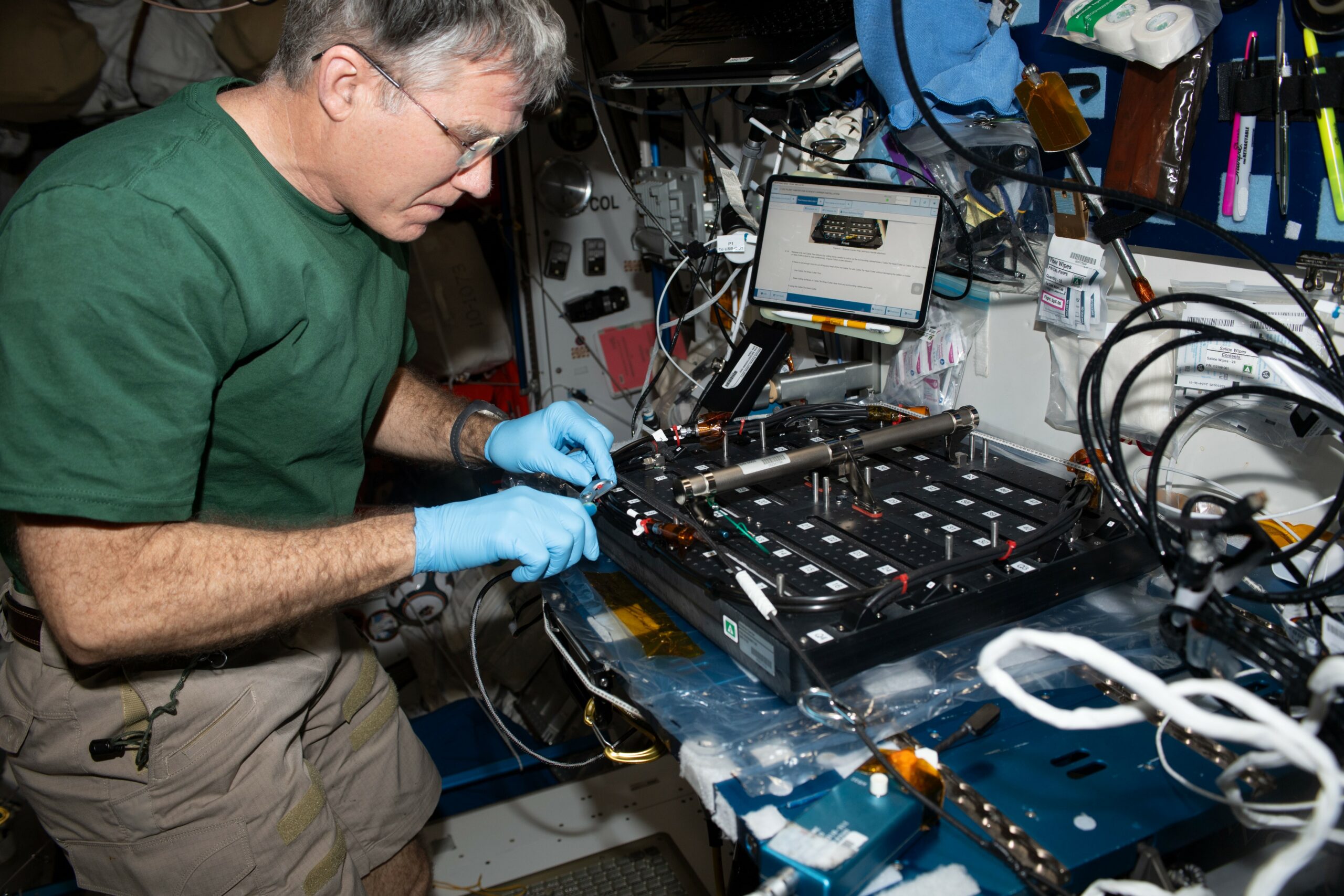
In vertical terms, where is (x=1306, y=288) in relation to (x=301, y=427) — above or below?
above

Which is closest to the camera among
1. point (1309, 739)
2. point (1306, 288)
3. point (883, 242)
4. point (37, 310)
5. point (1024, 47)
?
point (1309, 739)

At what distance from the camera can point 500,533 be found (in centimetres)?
133

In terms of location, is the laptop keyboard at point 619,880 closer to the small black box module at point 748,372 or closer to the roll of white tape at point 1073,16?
the small black box module at point 748,372

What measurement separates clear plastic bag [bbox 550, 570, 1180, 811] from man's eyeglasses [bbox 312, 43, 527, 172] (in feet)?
2.51

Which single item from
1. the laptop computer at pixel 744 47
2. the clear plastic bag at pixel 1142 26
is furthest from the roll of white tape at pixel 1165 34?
the laptop computer at pixel 744 47

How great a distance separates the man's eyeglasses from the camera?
1.19m

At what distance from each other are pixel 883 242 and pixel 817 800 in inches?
50.9

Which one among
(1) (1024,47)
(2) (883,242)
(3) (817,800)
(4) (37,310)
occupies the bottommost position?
(3) (817,800)

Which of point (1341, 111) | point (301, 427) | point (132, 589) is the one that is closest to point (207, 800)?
point (132, 589)

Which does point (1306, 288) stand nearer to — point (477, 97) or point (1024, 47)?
point (1024, 47)

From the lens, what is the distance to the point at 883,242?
75.7 inches

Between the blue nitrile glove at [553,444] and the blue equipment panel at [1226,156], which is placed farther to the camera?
the blue nitrile glove at [553,444]

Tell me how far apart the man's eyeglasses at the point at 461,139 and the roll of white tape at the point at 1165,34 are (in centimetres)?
100

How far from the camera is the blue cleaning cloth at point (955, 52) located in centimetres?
165
